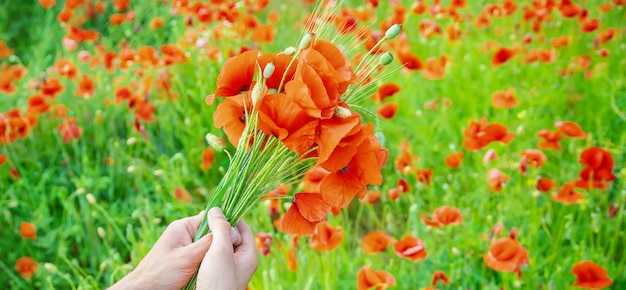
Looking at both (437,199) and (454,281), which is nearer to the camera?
(454,281)

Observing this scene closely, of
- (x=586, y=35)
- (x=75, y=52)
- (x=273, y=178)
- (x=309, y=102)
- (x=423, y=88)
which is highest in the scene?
(x=309, y=102)

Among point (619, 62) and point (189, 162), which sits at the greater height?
point (189, 162)

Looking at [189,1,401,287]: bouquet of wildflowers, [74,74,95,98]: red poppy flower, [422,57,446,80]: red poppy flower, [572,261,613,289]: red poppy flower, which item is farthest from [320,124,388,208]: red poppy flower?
[74,74,95,98]: red poppy flower

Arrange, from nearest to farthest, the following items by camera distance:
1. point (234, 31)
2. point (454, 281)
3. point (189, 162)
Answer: point (454, 281)
point (189, 162)
point (234, 31)

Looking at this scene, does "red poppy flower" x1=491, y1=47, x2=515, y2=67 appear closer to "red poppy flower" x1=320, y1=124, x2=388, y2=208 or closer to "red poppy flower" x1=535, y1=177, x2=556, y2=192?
"red poppy flower" x1=535, y1=177, x2=556, y2=192

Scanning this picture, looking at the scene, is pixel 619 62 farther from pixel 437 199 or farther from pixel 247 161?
pixel 247 161

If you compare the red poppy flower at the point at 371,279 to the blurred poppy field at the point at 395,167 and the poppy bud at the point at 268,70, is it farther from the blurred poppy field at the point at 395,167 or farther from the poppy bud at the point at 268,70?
the poppy bud at the point at 268,70

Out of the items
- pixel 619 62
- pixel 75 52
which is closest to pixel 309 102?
pixel 619 62
